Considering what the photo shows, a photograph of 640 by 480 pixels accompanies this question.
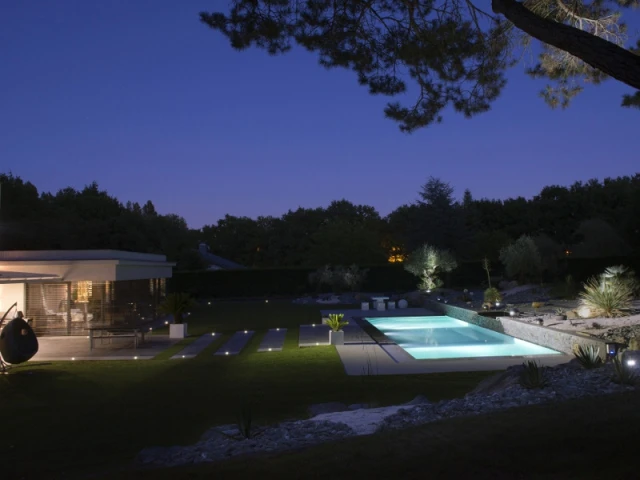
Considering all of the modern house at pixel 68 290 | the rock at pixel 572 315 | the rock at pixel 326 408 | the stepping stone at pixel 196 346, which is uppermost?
the modern house at pixel 68 290

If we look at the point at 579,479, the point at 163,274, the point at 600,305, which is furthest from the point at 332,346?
the point at 163,274

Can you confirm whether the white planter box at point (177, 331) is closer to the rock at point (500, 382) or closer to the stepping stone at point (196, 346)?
the stepping stone at point (196, 346)

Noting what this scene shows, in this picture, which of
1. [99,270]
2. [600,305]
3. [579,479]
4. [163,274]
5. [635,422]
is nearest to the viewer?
[579,479]

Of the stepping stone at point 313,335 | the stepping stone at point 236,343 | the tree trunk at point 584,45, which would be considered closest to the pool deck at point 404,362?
the stepping stone at point 313,335

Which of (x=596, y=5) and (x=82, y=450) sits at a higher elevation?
(x=596, y=5)

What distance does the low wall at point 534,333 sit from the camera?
12.0 meters

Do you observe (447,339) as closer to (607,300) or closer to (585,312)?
(585,312)

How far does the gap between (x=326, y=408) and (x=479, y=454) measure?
368 centimetres

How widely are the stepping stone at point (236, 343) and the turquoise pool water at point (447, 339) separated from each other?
412cm

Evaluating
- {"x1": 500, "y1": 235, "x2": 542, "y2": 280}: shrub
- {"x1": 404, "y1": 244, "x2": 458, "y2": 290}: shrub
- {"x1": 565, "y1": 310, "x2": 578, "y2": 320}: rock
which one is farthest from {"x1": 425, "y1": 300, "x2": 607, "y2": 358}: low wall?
{"x1": 404, "y1": 244, "x2": 458, "y2": 290}: shrub

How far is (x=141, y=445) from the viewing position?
6.88 m

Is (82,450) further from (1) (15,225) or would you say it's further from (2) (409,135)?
(1) (15,225)

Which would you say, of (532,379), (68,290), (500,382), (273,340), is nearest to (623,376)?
(532,379)

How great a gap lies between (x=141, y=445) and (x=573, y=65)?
7509 mm
